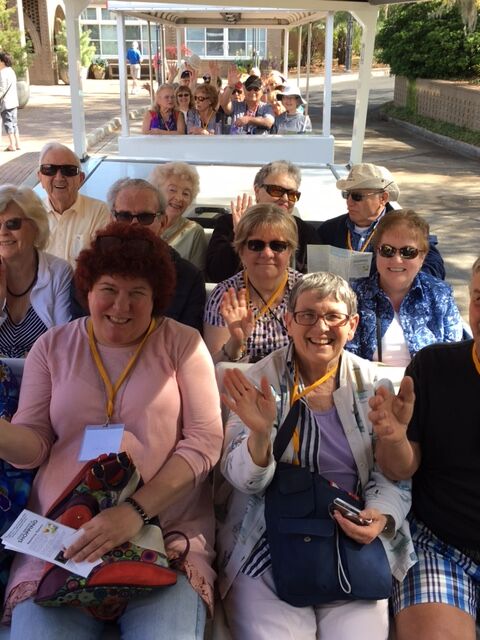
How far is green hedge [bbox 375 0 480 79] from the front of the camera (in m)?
17.0

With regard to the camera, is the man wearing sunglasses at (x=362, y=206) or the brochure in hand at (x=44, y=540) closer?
the brochure in hand at (x=44, y=540)

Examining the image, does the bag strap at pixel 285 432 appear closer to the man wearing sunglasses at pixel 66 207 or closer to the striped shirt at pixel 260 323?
the striped shirt at pixel 260 323

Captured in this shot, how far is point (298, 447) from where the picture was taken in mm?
2041

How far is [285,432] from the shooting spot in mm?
2020

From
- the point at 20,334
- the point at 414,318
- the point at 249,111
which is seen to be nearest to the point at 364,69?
the point at 249,111

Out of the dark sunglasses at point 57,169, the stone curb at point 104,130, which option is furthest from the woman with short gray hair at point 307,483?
the stone curb at point 104,130

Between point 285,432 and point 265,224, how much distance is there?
1.15 meters

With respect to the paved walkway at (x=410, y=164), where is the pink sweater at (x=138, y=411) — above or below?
above

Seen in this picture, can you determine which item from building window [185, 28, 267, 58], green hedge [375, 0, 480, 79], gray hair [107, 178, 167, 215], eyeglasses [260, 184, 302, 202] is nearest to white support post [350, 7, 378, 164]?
eyeglasses [260, 184, 302, 202]

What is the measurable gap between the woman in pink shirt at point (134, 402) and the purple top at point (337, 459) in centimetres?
Answer: 34

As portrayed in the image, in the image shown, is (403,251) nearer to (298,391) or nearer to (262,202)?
(298,391)

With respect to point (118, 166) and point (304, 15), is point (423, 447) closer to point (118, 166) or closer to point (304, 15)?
point (118, 166)

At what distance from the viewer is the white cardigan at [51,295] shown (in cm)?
283

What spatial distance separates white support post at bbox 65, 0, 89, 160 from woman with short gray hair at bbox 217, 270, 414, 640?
15.9 feet
